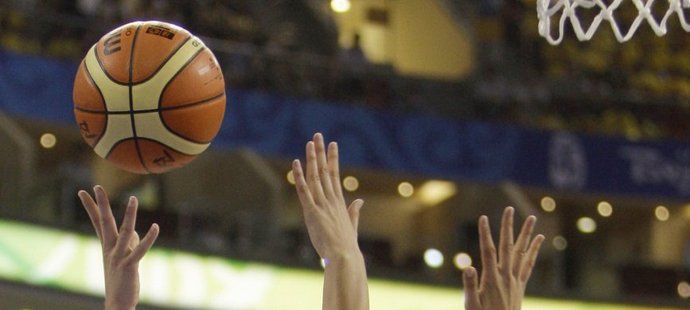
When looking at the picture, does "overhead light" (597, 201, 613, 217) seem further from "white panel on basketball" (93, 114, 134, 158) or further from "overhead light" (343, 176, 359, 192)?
"white panel on basketball" (93, 114, 134, 158)

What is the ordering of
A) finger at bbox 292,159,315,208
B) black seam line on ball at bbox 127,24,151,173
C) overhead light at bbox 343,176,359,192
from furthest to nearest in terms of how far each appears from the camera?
1. overhead light at bbox 343,176,359,192
2. black seam line on ball at bbox 127,24,151,173
3. finger at bbox 292,159,315,208

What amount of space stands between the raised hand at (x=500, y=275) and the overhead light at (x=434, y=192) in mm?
13182

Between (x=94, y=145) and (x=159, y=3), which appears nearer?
(x=94, y=145)

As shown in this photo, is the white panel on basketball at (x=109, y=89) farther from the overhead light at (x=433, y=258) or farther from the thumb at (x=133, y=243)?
the overhead light at (x=433, y=258)

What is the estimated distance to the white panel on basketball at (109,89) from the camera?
5047mm

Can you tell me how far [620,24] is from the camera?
16750 millimetres

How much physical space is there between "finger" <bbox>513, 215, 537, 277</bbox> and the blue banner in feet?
30.0

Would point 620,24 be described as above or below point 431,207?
above

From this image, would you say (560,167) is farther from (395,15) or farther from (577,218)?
(395,15)

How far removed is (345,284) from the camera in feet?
10.2

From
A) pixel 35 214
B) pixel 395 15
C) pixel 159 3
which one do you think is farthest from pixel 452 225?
pixel 35 214

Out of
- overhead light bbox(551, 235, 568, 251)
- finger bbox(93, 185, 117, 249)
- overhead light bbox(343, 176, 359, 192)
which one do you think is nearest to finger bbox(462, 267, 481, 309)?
finger bbox(93, 185, 117, 249)

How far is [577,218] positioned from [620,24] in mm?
2536

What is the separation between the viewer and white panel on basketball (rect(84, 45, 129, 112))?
505cm
